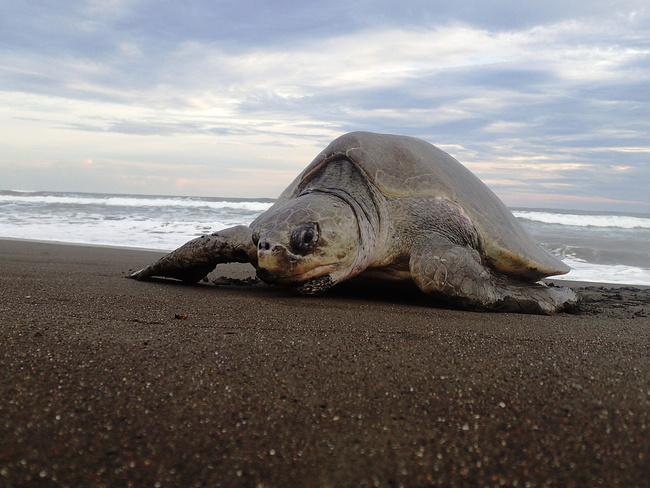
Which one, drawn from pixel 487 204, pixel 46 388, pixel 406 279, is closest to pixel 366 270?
pixel 406 279

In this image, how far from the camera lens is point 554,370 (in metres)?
1.99

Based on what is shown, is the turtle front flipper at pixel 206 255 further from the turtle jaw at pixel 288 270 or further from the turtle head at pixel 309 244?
the turtle jaw at pixel 288 270

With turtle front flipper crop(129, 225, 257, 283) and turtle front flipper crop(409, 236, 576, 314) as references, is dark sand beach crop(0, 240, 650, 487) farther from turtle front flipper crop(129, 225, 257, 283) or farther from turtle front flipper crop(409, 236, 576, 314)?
turtle front flipper crop(129, 225, 257, 283)

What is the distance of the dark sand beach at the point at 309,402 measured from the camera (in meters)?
1.26

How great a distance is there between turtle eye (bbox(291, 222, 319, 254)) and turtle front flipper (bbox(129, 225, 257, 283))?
2.32 ft

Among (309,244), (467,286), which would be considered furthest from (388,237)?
(309,244)

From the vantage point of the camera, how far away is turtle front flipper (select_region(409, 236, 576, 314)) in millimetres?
3758

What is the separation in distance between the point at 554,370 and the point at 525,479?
2.84ft

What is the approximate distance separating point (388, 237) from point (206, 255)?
4.99ft

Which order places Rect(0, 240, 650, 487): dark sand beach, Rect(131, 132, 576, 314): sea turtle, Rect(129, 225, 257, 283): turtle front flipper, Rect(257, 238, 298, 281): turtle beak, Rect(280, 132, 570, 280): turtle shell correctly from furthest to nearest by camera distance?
Rect(280, 132, 570, 280): turtle shell < Rect(129, 225, 257, 283): turtle front flipper < Rect(131, 132, 576, 314): sea turtle < Rect(257, 238, 298, 281): turtle beak < Rect(0, 240, 650, 487): dark sand beach

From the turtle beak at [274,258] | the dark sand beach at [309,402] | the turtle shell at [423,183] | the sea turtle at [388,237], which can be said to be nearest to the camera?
the dark sand beach at [309,402]

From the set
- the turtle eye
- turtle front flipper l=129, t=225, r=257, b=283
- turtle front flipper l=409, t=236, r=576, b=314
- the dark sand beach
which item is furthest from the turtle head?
the dark sand beach

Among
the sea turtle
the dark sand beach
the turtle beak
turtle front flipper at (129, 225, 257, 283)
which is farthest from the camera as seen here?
turtle front flipper at (129, 225, 257, 283)

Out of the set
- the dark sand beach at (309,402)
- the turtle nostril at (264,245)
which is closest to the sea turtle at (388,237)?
the turtle nostril at (264,245)
